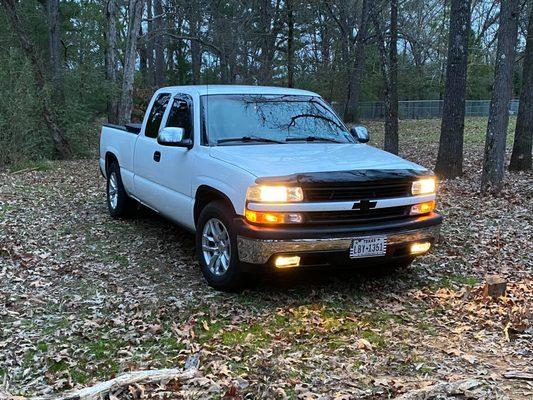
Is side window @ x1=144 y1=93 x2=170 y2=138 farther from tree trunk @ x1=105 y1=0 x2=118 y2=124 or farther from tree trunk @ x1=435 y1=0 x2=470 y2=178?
tree trunk @ x1=105 y1=0 x2=118 y2=124

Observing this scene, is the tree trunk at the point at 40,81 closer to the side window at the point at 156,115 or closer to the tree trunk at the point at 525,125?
the side window at the point at 156,115

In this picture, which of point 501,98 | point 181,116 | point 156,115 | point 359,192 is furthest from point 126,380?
point 501,98

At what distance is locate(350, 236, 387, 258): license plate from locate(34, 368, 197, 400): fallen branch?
1710 mm

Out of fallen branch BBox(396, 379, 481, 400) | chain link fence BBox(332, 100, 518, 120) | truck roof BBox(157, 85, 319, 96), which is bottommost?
fallen branch BBox(396, 379, 481, 400)

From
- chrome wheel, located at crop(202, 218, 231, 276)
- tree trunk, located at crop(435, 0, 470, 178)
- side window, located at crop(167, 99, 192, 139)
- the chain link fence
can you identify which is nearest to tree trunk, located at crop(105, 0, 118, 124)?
tree trunk, located at crop(435, 0, 470, 178)

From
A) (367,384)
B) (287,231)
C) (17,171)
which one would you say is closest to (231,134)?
(287,231)

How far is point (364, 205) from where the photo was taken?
4809 millimetres

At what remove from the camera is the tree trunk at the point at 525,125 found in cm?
1186

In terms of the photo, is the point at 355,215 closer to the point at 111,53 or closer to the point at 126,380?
the point at 126,380

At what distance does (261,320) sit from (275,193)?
1061mm

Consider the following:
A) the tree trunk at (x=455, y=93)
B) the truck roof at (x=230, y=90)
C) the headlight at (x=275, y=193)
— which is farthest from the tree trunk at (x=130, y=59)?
the headlight at (x=275, y=193)

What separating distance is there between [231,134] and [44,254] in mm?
2808

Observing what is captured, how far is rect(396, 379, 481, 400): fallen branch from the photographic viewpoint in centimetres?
339

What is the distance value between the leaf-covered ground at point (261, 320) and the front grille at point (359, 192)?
3.20 ft
